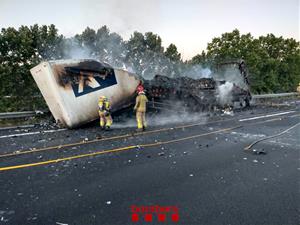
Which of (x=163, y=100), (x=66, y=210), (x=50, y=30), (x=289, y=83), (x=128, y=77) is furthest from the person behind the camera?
(x=289, y=83)

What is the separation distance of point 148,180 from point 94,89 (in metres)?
6.16

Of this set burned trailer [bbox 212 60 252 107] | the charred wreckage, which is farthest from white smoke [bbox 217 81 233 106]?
the charred wreckage

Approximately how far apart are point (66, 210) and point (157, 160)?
258cm

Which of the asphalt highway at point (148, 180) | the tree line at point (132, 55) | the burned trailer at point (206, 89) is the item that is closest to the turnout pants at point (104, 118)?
the asphalt highway at point (148, 180)

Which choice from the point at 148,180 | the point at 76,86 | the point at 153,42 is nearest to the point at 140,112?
the point at 76,86

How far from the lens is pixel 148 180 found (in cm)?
435

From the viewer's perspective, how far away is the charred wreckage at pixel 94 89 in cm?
897

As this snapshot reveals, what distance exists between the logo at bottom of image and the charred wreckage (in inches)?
254

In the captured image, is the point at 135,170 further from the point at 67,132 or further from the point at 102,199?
the point at 67,132

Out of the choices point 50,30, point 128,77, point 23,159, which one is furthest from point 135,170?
point 50,30

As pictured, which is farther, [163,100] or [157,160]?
[163,100]

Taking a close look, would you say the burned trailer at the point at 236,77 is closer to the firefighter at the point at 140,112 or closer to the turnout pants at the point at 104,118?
the firefighter at the point at 140,112

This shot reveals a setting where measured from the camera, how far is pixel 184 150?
252 inches

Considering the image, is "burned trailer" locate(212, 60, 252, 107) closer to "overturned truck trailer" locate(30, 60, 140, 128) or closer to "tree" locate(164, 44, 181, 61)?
"tree" locate(164, 44, 181, 61)
